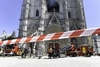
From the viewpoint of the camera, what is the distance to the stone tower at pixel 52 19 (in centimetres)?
3005

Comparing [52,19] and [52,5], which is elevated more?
[52,5]

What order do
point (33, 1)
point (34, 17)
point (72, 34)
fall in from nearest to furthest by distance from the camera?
point (72, 34) → point (34, 17) → point (33, 1)

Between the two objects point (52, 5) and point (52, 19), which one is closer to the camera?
point (52, 19)

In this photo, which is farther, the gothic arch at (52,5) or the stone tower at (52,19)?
the gothic arch at (52,5)

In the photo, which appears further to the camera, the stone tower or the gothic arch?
the gothic arch

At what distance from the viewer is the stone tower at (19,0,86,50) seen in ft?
98.6

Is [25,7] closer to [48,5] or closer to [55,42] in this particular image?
[48,5]

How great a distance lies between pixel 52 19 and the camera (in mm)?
31609

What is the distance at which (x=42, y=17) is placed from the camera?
103 feet

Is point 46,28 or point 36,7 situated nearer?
point 46,28

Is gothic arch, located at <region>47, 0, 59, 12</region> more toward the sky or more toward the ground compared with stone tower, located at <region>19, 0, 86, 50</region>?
more toward the sky

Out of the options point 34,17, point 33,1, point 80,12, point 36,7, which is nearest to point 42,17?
point 34,17

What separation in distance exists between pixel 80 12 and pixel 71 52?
21.3 m

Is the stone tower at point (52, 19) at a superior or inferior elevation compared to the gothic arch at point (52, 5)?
inferior
